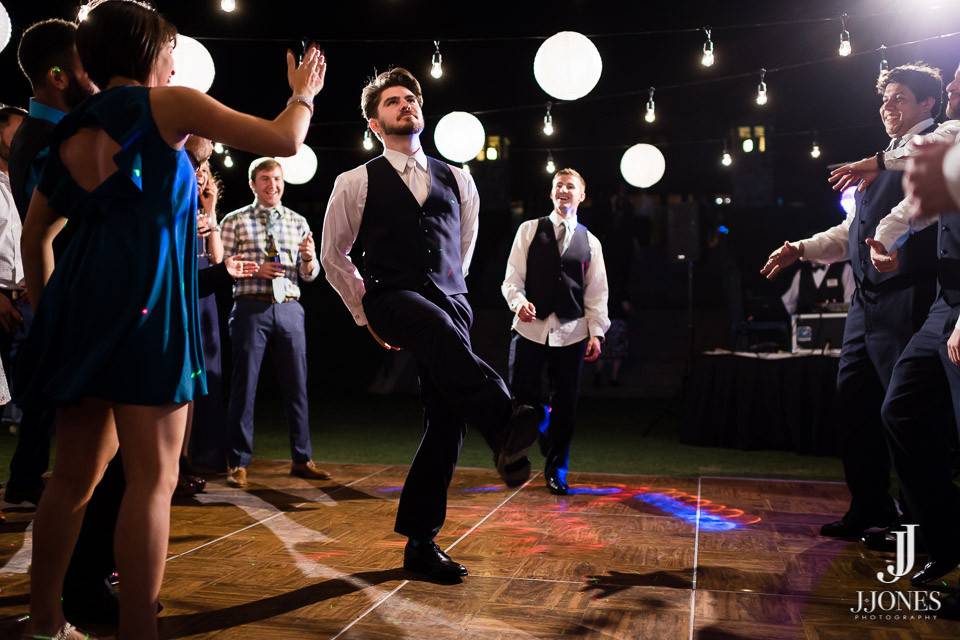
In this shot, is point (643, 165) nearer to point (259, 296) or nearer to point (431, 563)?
point (259, 296)

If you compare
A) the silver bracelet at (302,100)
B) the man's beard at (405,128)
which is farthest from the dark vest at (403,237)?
the silver bracelet at (302,100)

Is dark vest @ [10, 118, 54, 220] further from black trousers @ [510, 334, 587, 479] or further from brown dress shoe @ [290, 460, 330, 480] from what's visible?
black trousers @ [510, 334, 587, 479]

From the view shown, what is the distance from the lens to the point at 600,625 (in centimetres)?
196

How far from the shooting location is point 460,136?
6281 millimetres

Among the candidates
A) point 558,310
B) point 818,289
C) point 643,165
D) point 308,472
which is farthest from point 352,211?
point 818,289

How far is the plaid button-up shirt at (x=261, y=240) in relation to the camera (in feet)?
13.3

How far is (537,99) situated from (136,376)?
591 inches

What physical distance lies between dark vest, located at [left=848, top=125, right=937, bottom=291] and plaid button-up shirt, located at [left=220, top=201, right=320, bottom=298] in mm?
→ 2560

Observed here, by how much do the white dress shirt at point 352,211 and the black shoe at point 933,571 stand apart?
5.52 ft

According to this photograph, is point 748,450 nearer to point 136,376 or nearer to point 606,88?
point 136,376

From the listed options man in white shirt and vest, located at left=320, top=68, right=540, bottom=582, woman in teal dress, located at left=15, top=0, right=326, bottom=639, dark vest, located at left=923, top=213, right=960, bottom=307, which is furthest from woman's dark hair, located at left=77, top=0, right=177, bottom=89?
dark vest, located at left=923, top=213, right=960, bottom=307

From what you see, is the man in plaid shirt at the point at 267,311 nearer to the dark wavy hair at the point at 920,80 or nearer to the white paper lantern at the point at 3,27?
the white paper lantern at the point at 3,27

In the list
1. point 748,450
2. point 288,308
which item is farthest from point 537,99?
point 288,308

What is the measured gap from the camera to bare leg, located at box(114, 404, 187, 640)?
1426 mm
